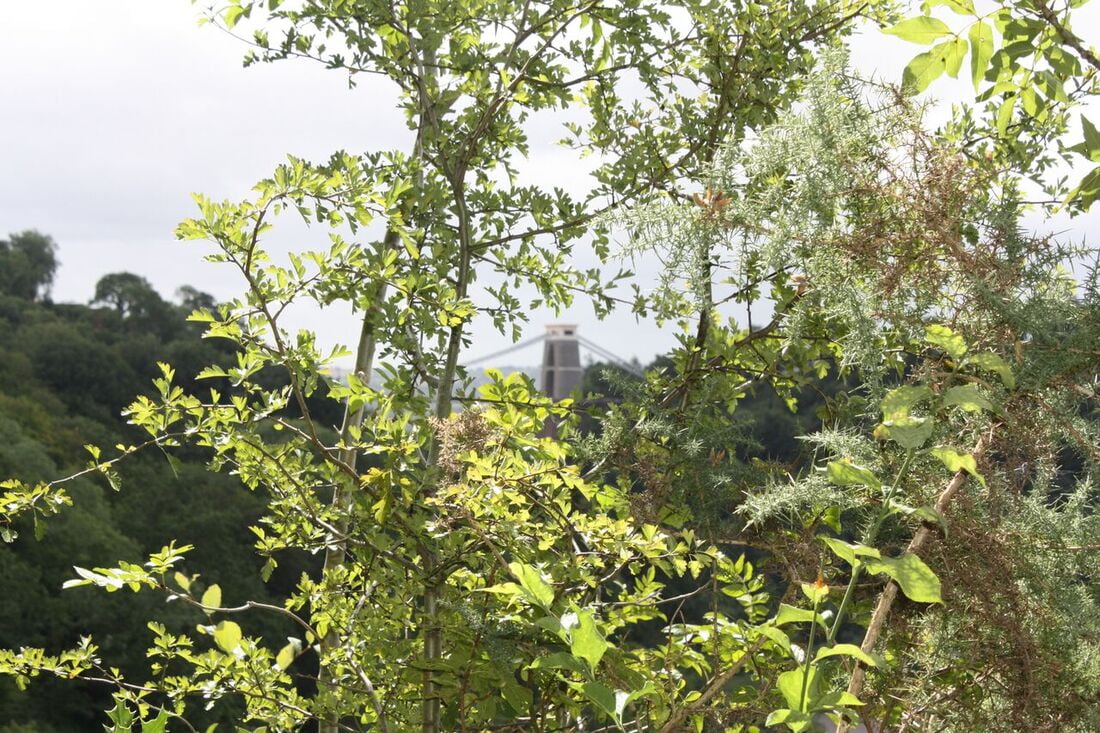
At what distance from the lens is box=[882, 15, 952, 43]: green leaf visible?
3.87 feet

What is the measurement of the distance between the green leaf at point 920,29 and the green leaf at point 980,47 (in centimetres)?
4

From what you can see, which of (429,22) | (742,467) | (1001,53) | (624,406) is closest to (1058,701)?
(742,467)

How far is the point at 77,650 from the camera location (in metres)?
2.33

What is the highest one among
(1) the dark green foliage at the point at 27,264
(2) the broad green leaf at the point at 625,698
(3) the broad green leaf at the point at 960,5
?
(1) the dark green foliage at the point at 27,264

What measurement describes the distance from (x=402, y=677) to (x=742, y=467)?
0.77 m

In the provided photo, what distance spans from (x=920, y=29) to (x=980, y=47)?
0.08 meters

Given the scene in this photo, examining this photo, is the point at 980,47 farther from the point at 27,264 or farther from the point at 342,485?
the point at 27,264

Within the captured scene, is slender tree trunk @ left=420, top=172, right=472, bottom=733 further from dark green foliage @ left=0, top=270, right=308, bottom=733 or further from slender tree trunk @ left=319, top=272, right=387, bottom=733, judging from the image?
dark green foliage @ left=0, top=270, right=308, bottom=733

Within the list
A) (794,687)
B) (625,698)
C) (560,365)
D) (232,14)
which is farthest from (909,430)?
(560,365)

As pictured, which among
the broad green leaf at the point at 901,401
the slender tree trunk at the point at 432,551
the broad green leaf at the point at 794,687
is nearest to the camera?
the broad green leaf at the point at 794,687

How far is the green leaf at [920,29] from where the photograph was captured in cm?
118

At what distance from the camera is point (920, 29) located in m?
1.18

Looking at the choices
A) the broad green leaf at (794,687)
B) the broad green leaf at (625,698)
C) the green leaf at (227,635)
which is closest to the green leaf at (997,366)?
the broad green leaf at (794,687)

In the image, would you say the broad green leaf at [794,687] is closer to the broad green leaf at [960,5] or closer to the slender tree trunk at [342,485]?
the broad green leaf at [960,5]
